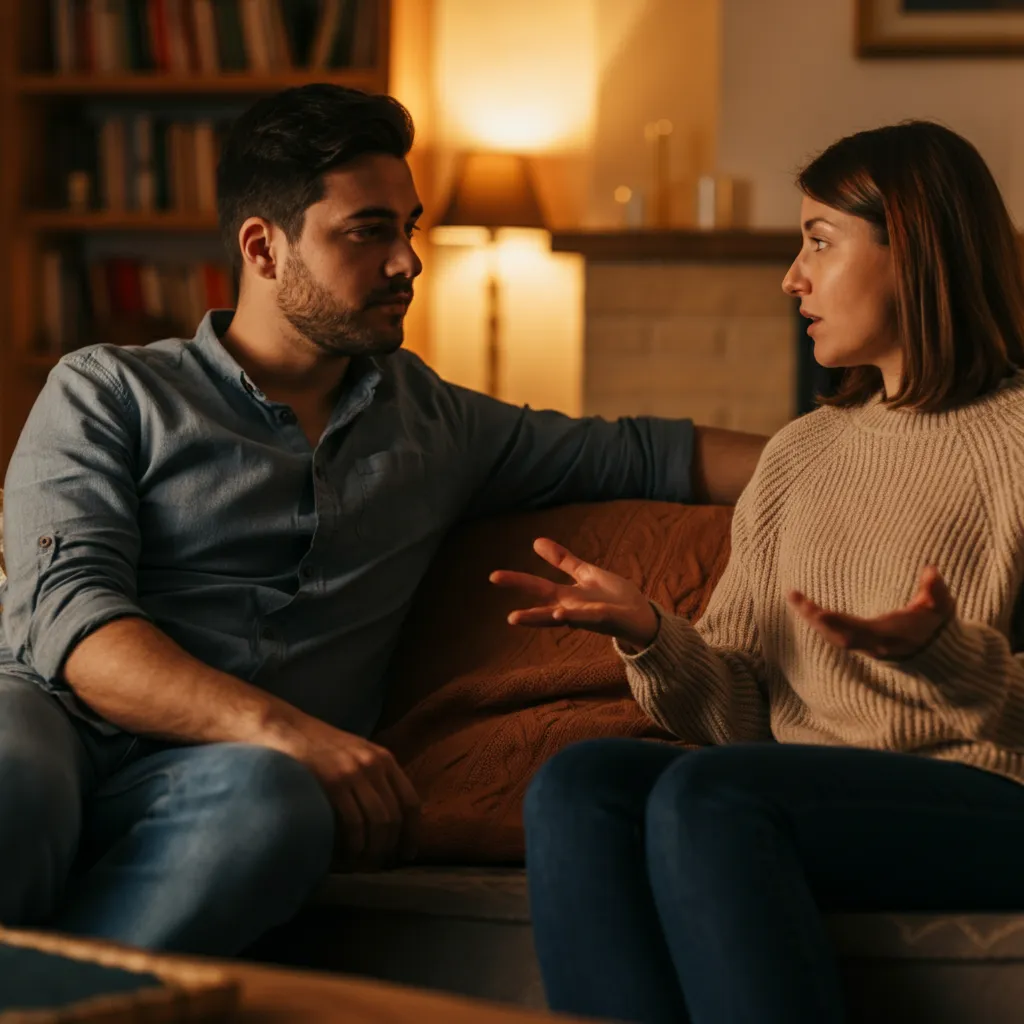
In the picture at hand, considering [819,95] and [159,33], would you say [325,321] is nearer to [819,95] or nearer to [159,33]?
[819,95]

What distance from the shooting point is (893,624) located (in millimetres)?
1183

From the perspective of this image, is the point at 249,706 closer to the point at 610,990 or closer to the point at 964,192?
the point at 610,990

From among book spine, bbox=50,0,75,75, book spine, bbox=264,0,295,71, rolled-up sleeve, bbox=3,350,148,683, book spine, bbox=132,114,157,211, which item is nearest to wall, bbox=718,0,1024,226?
book spine, bbox=264,0,295,71

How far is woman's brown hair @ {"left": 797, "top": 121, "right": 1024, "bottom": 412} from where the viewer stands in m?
Result: 1.42

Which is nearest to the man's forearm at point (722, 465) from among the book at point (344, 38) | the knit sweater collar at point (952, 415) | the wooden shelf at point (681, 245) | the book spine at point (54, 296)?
the knit sweater collar at point (952, 415)

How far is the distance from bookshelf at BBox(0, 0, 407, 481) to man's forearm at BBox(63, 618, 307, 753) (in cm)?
267

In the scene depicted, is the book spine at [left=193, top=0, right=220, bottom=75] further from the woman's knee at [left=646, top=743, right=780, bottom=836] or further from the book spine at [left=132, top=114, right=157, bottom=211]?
the woman's knee at [left=646, top=743, right=780, bottom=836]

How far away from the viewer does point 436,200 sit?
14.3 feet

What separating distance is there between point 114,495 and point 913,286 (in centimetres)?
84

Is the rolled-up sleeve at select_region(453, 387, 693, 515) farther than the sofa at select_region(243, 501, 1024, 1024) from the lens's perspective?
Yes

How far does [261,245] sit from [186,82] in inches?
95.4

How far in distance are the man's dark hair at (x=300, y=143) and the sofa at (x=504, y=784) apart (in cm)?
47

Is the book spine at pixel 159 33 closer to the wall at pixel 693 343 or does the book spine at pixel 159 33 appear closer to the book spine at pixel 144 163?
the book spine at pixel 144 163

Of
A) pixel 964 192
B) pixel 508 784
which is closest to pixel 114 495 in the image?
pixel 508 784
